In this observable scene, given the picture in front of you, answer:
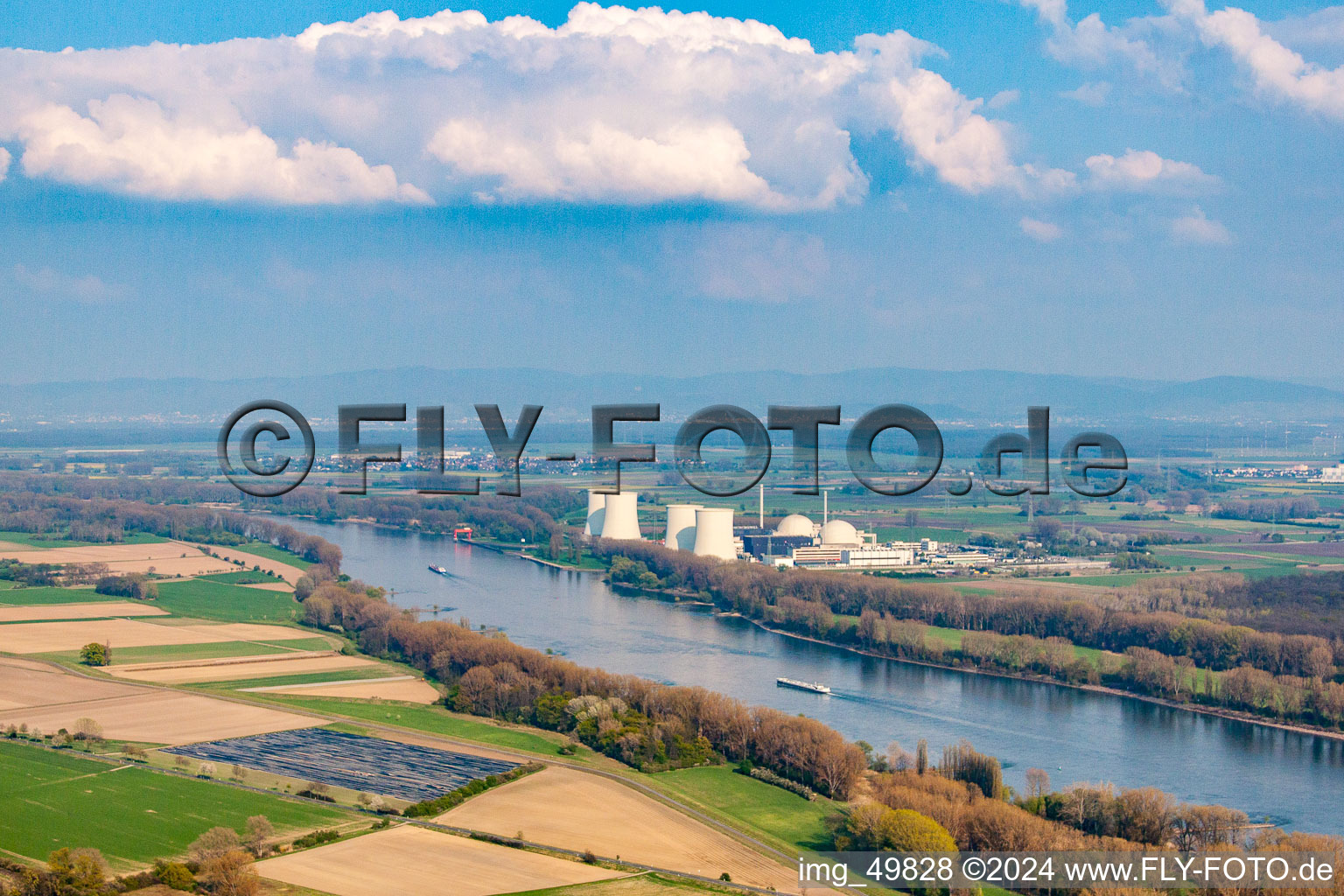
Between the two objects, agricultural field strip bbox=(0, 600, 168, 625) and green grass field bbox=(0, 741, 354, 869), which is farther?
agricultural field strip bbox=(0, 600, 168, 625)

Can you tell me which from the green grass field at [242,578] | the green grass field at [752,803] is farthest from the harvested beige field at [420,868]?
the green grass field at [242,578]

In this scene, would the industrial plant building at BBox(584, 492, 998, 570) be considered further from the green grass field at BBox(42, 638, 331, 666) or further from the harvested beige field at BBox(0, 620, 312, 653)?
the green grass field at BBox(42, 638, 331, 666)

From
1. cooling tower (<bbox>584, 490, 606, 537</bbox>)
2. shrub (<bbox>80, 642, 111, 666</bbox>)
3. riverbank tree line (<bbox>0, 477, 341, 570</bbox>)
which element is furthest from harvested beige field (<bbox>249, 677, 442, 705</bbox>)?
cooling tower (<bbox>584, 490, 606, 537</bbox>)

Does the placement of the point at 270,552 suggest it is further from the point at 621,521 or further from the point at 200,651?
the point at 200,651

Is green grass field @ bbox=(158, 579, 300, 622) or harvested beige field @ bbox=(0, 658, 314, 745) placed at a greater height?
green grass field @ bbox=(158, 579, 300, 622)

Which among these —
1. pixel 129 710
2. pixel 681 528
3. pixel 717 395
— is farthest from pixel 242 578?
pixel 717 395

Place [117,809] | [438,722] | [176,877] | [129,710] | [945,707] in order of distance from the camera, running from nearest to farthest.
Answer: [176,877] < [117,809] < [129,710] < [438,722] < [945,707]
